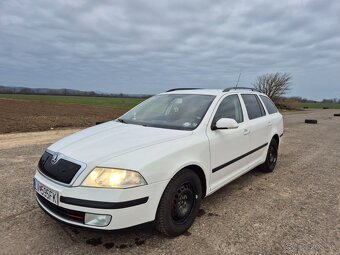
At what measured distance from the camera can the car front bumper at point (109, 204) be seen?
2.68m

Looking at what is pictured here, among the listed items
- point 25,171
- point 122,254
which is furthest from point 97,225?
point 25,171

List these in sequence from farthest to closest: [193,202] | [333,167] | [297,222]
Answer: [333,167] < [297,222] < [193,202]

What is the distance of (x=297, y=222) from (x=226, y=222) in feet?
3.01

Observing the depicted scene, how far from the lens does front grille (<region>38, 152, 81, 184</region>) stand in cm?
282

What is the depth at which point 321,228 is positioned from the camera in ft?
11.6

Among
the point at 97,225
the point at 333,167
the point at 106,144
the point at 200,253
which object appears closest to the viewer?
the point at 97,225

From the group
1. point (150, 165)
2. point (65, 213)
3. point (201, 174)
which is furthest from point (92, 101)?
point (150, 165)

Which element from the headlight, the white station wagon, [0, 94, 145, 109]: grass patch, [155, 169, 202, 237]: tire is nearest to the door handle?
the white station wagon

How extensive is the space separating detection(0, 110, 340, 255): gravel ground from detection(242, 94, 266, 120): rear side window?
1240mm

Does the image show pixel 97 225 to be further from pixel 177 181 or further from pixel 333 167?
pixel 333 167

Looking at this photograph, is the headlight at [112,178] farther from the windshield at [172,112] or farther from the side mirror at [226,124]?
the side mirror at [226,124]

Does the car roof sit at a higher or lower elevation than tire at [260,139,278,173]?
higher

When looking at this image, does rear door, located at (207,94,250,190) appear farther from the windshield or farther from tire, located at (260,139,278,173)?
tire, located at (260,139,278,173)

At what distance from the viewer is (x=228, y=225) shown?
3572 mm
